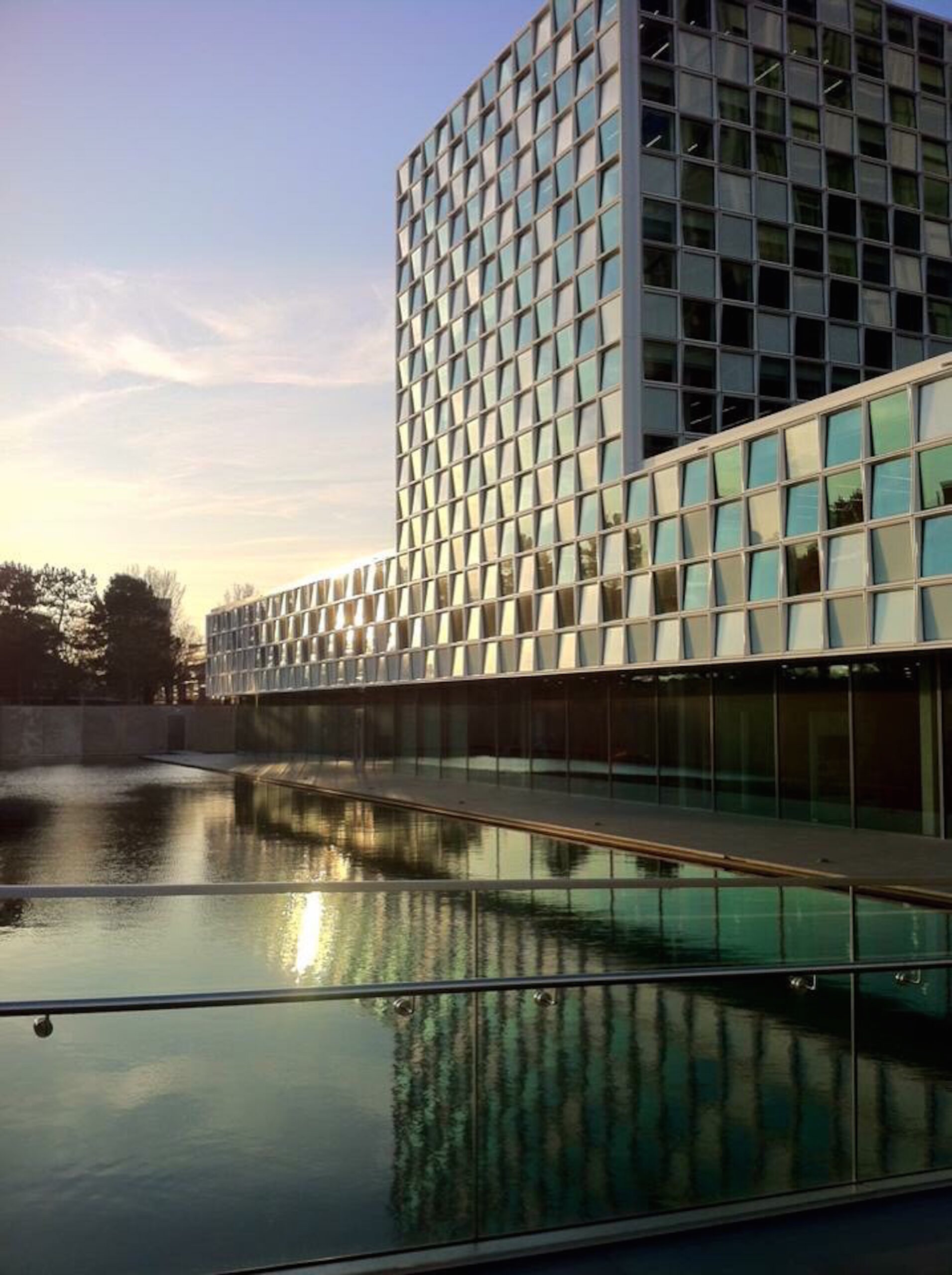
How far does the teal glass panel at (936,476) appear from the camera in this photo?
2369cm

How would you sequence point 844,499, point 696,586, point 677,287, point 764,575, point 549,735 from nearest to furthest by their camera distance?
1. point 844,499
2. point 764,575
3. point 696,586
4. point 677,287
5. point 549,735

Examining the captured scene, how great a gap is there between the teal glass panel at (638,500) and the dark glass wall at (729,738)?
453 centimetres

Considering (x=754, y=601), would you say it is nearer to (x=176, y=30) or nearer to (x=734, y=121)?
(x=734, y=121)

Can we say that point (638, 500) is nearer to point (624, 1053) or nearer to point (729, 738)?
point (729, 738)

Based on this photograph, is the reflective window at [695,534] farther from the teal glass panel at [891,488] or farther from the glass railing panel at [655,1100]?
the glass railing panel at [655,1100]

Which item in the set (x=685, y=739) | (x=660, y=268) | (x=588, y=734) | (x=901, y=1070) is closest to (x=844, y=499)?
(x=685, y=739)

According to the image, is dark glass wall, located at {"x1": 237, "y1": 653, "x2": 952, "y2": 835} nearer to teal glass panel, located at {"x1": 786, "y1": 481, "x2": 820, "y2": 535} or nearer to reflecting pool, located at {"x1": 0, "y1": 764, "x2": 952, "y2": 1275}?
teal glass panel, located at {"x1": 786, "y1": 481, "x2": 820, "y2": 535}

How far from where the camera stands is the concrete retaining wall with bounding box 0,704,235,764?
79125mm

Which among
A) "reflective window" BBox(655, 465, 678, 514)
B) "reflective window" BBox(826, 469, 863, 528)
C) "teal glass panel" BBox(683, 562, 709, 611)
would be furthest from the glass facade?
"reflective window" BBox(826, 469, 863, 528)

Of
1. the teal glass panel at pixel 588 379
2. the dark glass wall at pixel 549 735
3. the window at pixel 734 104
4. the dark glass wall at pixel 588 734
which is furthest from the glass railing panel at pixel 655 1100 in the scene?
the window at pixel 734 104

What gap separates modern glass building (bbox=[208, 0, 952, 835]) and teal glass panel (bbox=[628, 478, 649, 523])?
9 centimetres

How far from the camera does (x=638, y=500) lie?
3428cm

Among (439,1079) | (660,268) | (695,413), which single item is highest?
(660,268)

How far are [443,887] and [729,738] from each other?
27479mm
